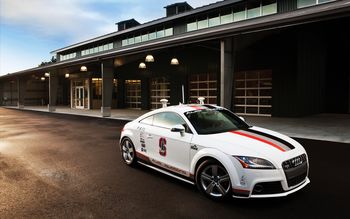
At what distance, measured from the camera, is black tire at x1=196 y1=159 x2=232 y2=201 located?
4.33m

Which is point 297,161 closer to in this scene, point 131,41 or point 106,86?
point 106,86

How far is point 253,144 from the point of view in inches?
172

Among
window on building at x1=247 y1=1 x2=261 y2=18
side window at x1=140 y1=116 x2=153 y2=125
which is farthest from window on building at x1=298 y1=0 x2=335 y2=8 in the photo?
side window at x1=140 y1=116 x2=153 y2=125

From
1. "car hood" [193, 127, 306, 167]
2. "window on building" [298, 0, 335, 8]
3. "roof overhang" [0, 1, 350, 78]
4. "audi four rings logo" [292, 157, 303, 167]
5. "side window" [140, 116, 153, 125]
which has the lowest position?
"audi four rings logo" [292, 157, 303, 167]

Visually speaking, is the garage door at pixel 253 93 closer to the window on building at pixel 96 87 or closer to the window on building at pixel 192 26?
the window on building at pixel 192 26

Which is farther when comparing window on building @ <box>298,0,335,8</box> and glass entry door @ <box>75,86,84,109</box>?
glass entry door @ <box>75,86,84,109</box>

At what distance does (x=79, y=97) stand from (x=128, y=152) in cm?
2648

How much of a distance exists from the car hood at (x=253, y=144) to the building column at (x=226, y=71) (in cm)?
731

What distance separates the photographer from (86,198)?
463cm

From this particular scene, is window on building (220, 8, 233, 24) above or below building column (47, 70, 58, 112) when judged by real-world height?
above

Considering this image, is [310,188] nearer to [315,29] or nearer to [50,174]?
[50,174]

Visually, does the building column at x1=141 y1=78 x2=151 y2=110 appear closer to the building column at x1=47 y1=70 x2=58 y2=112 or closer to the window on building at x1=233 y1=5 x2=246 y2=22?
the building column at x1=47 y1=70 x2=58 y2=112

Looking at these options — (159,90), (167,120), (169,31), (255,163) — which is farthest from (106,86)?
(255,163)

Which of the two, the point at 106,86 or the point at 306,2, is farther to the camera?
the point at 106,86
